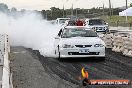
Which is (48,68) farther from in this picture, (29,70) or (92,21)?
(92,21)

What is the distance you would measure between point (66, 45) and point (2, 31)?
18024 millimetres

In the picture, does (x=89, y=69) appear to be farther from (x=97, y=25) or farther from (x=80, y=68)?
(x=97, y=25)

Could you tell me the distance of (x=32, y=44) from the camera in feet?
86.4

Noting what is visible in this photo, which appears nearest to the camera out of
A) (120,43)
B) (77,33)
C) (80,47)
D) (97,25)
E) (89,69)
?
(89,69)

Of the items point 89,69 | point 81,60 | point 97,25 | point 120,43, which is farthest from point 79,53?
point 97,25

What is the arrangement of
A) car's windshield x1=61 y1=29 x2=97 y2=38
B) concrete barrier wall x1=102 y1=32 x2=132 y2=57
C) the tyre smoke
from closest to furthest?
car's windshield x1=61 y1=29 x2=97 y2=38 < concrete barrier wall x1=102 y1=32 x2=132 y2=57 < the tyre smoke

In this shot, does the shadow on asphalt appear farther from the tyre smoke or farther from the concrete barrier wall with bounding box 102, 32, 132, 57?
the tyre smoke

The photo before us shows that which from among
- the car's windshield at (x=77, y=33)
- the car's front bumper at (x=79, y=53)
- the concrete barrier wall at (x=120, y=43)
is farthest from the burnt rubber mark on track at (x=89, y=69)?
the concrete barrier wall at (x=120, y=43)

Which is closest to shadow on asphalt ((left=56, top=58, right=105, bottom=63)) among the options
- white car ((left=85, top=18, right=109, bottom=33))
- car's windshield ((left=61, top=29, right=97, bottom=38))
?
car's windshield ((left=61, top=29, right=97, bottom=38))

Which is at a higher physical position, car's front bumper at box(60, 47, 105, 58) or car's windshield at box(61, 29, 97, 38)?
car's windshield at box(61, 29, 97, 38)

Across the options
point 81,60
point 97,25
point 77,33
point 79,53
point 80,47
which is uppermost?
point 77,33

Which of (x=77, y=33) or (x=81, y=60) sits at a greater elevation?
(x=77, y=33)

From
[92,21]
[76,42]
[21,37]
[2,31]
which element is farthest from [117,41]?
[92,21]

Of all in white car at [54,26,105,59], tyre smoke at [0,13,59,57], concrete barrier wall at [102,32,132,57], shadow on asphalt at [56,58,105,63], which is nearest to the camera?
white car at [54,26,105,59]
